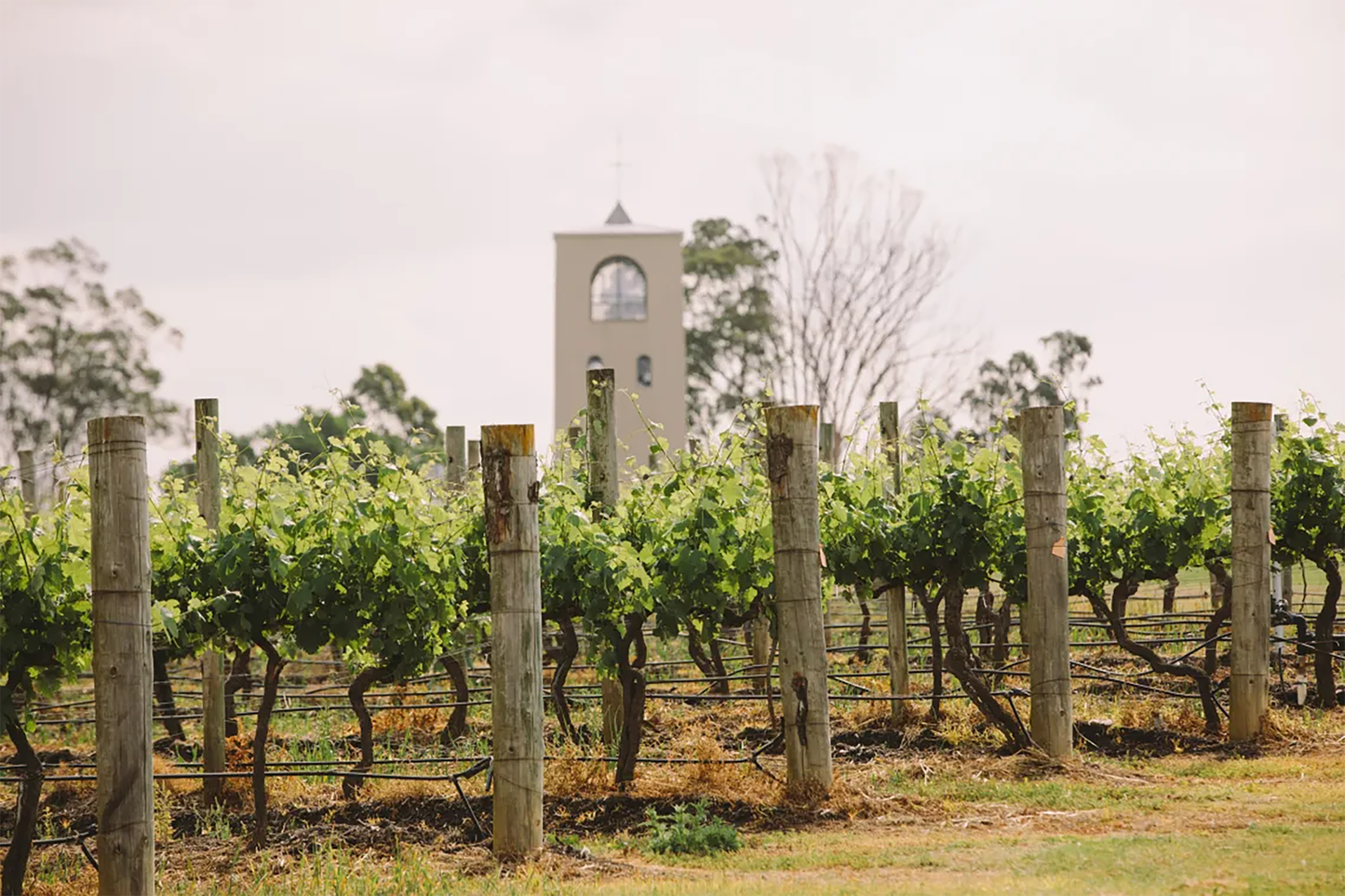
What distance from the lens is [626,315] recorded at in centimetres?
3403

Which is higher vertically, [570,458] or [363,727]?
[570,458]

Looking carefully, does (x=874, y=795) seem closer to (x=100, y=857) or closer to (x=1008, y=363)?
(x=100, y=857)

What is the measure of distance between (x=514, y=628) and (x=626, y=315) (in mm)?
28092

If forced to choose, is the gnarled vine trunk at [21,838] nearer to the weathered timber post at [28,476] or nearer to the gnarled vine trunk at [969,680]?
the gnarled vine trunk at [969,680]

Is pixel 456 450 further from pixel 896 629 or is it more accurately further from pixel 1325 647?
pixel 1325 647

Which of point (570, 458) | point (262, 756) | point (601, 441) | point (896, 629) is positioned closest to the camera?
point (262, 756)

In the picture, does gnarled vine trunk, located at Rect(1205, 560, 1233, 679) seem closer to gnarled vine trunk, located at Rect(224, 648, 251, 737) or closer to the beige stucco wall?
gnarled vine trunk, located at Rect(224, 648, 251, 737)

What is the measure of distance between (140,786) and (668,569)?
3136mm

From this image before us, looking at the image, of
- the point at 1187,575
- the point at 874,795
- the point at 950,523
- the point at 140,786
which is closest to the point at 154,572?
the point at 140,786

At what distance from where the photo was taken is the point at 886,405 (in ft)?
33.5

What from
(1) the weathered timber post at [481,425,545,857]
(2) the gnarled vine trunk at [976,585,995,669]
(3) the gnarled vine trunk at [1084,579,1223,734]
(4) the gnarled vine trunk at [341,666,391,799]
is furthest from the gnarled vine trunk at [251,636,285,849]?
(2) the gnarled vine trunk at [976,585,995,669]

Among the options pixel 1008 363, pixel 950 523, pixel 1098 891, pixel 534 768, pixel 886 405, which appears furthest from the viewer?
pixel 1008 363

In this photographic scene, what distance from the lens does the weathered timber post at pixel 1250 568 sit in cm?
862

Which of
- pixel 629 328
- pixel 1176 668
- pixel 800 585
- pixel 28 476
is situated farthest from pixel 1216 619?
pixel 629 328
